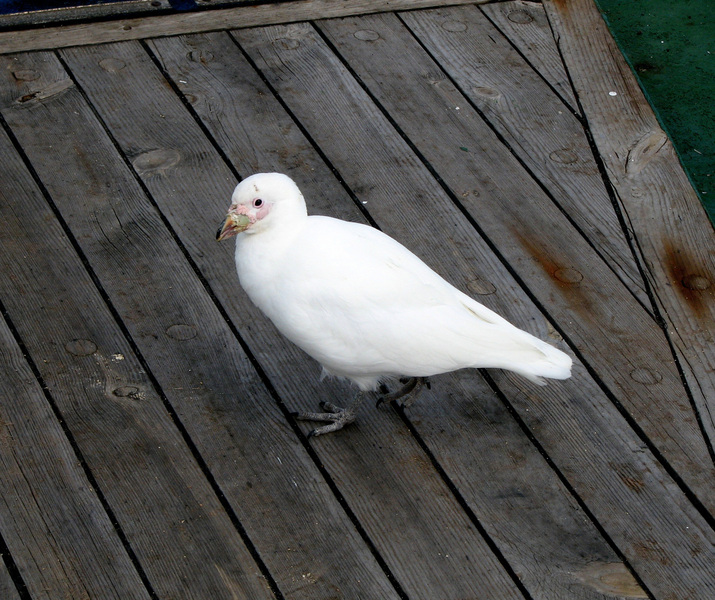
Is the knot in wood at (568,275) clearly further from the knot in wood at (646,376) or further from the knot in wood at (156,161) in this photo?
the knot in wood at (156,161)

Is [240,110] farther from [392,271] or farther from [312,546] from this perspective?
[312,546]

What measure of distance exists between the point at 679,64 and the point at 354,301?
256cm

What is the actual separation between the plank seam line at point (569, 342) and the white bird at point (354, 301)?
28cm

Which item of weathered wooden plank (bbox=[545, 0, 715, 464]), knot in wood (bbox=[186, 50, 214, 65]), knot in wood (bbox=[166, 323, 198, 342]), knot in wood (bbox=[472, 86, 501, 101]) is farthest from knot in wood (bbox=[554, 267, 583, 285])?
knot in wood (bbox=[186, 50, 214, 65])

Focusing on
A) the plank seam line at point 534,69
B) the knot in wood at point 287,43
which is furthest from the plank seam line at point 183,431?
the plank seam line at point 534,69

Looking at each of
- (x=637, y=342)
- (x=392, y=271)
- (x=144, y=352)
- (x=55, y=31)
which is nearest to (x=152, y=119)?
(x=55, y=31)

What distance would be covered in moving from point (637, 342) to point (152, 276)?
1.40 m

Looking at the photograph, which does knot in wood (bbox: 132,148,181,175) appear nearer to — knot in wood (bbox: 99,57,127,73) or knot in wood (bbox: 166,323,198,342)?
knot in wood (bbox: 99,57,127,73)

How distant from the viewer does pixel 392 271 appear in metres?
2.18

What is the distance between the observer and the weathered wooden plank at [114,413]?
201cm

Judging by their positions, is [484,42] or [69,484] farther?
[484,42]

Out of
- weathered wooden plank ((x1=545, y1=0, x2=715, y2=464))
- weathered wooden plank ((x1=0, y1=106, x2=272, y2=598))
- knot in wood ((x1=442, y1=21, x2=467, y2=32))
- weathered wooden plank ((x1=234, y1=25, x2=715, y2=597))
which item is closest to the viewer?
weathered wooden plank ((x1=0, y1=106, x2=272, y2=598))

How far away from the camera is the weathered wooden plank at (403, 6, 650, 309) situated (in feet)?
9.37

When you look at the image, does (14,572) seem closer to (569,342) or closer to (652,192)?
(569,342)
